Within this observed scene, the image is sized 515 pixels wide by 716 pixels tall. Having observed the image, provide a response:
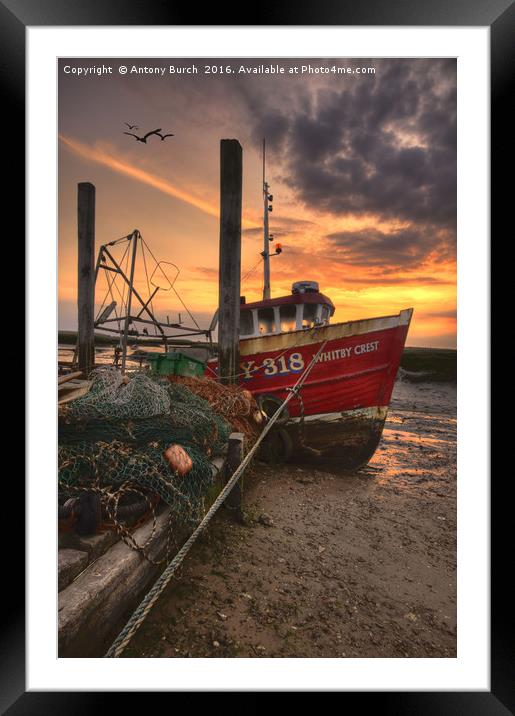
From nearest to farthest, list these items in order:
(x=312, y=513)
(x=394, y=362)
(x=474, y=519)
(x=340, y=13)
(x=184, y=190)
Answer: (x=340, y=13) → (x=474, y=519) → (x=184, y=190) → (x=312, y=513) → (x=394, y=362)

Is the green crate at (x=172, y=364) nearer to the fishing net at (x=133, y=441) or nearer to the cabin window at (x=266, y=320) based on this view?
the cabin window at (x=266, y=320)

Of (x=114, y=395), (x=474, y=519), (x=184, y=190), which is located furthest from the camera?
(x=184, y=190)

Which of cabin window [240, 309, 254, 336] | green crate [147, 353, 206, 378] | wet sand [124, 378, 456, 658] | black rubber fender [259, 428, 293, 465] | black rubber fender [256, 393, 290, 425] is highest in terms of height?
cabin window [240, 309, 254, 336]

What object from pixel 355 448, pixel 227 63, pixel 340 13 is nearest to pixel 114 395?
pixel 227 63

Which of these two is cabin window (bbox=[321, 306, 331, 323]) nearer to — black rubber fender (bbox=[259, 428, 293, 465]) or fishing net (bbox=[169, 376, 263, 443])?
black rubber fender (bbox=[259, 428, 293, 465])

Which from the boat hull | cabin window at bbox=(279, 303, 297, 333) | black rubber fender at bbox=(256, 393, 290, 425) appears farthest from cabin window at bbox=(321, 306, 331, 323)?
black rubber fender at bbox=(256, 393, 290, 425)

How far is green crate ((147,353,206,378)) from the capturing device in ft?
17.7

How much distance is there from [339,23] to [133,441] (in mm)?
2999

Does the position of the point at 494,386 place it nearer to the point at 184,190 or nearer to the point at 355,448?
the point at 184,190

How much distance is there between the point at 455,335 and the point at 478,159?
1160mm

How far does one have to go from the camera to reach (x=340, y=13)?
84.0 inches

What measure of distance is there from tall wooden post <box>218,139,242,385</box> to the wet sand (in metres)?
1.71

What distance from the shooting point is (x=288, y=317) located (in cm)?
602

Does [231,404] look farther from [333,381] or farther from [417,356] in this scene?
[417,356]
